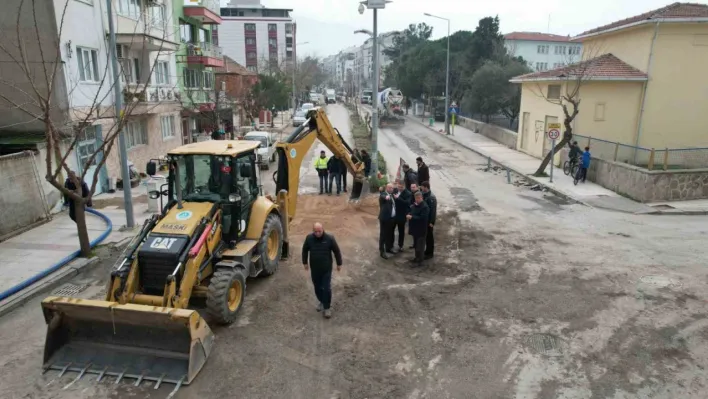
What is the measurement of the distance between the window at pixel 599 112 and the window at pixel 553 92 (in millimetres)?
2043

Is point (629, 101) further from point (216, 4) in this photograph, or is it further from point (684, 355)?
point (216, 4)

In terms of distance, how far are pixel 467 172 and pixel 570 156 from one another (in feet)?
13.5

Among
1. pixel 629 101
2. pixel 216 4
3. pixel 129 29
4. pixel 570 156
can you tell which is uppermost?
pixel 216 4

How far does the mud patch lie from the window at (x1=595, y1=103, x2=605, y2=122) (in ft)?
25.1

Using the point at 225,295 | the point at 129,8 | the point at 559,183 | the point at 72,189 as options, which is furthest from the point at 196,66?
the point at 225,295

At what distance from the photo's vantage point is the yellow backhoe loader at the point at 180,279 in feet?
20.6

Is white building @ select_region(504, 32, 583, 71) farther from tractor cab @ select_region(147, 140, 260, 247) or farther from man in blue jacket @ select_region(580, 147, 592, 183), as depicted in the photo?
tractor cab @ select_region(147, 140, 260, 247)

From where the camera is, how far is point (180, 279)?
22.9ft

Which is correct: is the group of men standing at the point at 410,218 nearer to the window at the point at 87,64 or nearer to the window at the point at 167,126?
the window at the point at 87,64

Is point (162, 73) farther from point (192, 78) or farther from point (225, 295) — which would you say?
point (225, 295)

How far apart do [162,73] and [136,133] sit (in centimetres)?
412

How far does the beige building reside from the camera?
787 inches

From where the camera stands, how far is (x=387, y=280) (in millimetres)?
9586

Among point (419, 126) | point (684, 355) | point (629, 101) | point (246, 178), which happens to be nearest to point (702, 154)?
point (629, 101)
